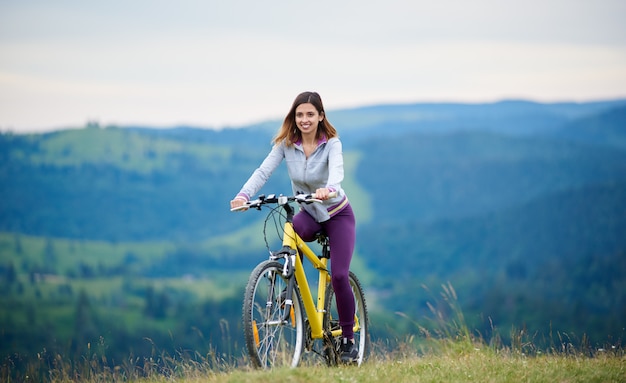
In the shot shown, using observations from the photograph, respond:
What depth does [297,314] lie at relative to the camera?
6.40 metres

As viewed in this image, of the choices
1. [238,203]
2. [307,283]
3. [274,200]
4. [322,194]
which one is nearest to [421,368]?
[307,283]

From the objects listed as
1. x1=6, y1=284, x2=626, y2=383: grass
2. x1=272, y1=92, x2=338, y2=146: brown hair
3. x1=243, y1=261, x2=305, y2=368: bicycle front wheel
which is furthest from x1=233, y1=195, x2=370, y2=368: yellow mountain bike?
x1=272, y1=92, x2=338, y2=146: brown hair

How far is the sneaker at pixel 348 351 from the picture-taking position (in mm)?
6934

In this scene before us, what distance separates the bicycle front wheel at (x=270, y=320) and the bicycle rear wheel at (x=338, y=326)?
413 millimetres

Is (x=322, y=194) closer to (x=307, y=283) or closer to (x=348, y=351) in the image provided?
(x=307, y=283)

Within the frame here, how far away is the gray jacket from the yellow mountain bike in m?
0.24

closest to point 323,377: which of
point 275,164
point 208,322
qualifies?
point 275,164

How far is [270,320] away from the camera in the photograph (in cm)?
611

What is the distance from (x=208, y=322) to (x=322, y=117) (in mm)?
119295

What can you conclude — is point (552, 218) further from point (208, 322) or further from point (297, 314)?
point (297, 314)

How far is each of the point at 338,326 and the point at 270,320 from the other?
3.66ft

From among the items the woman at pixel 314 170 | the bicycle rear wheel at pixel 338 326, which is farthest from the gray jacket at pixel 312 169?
the bicycle rear wheel at pixel 338 326

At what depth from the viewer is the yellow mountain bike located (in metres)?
5.92

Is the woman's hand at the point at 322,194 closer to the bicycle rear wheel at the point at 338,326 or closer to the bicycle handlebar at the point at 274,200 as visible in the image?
the bicycle handlebar at the point at 274,200
